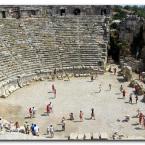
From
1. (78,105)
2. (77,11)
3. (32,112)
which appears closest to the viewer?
(32,112)

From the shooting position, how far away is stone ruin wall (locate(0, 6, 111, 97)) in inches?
1294

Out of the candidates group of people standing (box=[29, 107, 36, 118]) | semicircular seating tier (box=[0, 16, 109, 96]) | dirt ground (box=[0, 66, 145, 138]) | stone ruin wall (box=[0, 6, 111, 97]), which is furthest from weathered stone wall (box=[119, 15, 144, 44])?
group of people standing (box=[29, 107, 36, 118])

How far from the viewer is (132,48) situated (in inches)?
1540

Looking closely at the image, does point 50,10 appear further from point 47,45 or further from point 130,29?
point 130,29

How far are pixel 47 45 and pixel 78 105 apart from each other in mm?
8486

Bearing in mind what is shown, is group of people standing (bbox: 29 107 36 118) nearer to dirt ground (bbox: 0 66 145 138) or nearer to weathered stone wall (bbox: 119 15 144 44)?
dirt ground (bbox: 0 66 145 138)

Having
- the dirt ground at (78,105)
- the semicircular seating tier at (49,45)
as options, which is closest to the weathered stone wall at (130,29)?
the semicircular seating tier at (49,45)

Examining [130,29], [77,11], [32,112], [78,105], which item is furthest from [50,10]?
[32,112]

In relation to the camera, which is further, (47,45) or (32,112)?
(47,45)

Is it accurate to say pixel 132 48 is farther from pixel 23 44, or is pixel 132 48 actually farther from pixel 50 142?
pixel 50 142

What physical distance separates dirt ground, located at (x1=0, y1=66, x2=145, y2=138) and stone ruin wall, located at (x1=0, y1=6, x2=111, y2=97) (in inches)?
45.8

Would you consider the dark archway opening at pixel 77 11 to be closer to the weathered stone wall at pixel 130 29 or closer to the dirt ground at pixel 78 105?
the weathered stone wall at pixel 130 29

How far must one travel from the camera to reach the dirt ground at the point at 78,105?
985 inches

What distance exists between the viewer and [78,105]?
2820 cm
